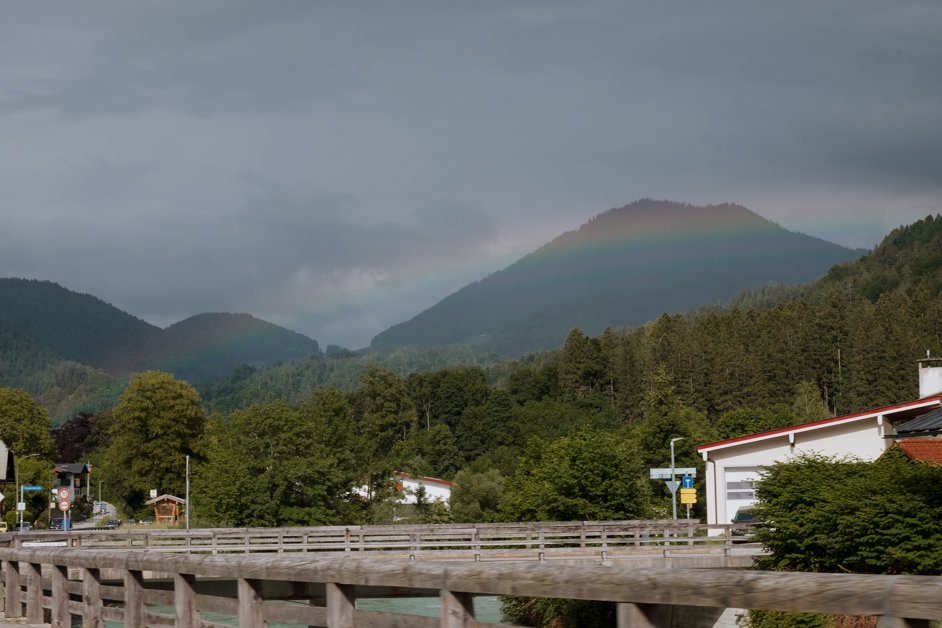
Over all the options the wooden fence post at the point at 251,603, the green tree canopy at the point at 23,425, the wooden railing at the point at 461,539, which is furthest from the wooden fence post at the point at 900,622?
the green tree canopy at the point at 23,425

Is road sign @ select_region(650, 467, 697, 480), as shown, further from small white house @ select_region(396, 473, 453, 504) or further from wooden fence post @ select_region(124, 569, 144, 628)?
small white house @ select_region(396, 473, 453, 504)

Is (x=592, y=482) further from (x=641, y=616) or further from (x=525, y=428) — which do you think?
(x=525, y=428)

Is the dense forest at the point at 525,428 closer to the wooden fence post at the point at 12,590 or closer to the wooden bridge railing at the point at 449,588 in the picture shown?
the wooden bridge railing at the point at 449,588

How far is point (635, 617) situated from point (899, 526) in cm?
2208

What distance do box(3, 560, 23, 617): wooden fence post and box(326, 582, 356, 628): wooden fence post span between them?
333 inches

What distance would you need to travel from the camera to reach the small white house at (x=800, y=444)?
51781mm

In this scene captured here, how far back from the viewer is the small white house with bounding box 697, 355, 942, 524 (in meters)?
51.8

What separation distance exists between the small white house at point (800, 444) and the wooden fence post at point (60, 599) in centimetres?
4101

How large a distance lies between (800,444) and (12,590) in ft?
145

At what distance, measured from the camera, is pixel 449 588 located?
6.19 metres

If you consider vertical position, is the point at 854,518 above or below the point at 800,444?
below

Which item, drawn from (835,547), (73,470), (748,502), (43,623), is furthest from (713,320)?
(43,623)

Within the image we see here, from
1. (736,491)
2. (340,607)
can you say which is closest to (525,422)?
(736,491)

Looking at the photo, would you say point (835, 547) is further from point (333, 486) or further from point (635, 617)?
point (333, 486)
